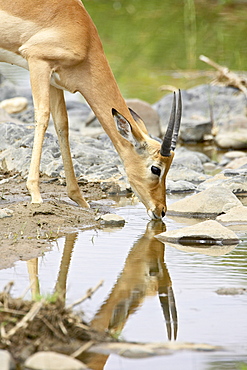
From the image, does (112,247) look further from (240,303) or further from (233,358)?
(233,358)

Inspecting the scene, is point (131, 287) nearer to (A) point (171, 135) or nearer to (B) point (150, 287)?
(B) point (150, 287)

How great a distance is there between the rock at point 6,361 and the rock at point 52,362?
0.36 ft

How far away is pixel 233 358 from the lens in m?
4.19

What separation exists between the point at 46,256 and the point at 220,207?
2.69 meters

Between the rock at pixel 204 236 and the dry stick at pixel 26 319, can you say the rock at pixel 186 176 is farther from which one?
the dry stick at pixel 26 319

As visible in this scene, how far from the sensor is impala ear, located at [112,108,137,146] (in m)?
7.51

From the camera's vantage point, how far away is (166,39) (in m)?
23.1

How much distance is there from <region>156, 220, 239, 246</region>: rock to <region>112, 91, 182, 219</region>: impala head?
0.82m

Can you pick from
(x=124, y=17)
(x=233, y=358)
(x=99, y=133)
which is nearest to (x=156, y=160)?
(x=233, y=358)

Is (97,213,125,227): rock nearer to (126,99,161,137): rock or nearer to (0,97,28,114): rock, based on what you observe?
(126,99,161,137): rock

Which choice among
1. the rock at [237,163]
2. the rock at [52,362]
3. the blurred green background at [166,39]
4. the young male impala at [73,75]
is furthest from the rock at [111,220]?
the blurred green background at [166,39]

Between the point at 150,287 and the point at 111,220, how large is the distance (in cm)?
213

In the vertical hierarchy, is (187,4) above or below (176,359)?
above

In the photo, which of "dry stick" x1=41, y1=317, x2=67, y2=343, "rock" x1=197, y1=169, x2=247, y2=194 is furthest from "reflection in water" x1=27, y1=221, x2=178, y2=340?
"rock" x1=197, y1=169, x2=247, y2=194
